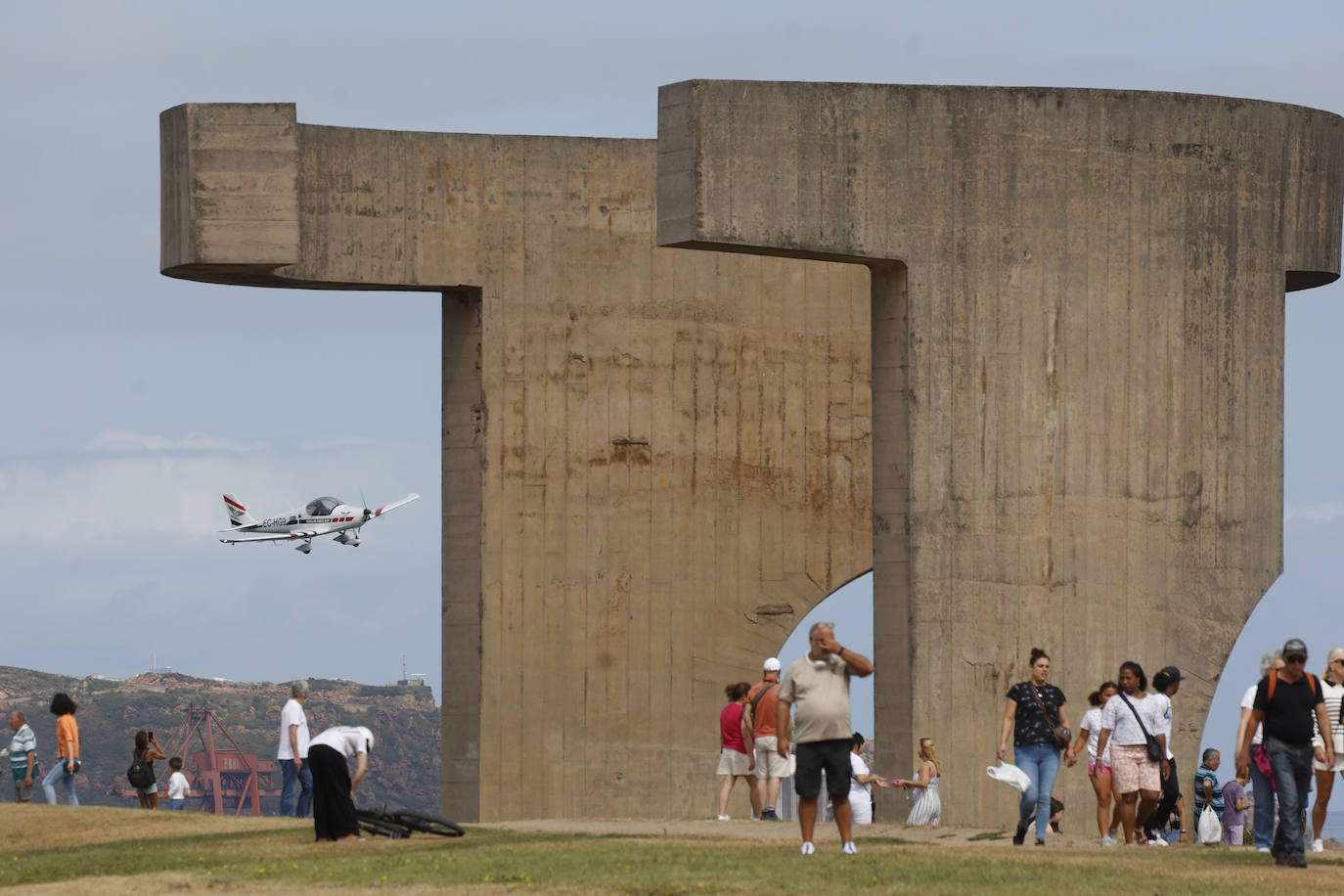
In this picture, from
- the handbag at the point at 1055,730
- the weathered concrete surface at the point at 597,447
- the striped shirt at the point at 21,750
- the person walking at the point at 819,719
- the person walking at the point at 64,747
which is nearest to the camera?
the person walking at the point at 819,719

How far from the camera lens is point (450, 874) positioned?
1416 cm

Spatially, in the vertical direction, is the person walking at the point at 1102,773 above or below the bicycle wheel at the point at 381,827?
above

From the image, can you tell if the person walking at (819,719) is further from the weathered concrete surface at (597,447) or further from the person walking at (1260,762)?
the weathered concrete surface at (597,447)

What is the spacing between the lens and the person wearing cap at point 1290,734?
1471 centimetres

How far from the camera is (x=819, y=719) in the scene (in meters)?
14.4

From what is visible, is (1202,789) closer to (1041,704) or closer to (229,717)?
(1041,704)

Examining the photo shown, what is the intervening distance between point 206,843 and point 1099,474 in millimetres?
8853

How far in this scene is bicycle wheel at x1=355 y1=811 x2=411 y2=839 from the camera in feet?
54.8

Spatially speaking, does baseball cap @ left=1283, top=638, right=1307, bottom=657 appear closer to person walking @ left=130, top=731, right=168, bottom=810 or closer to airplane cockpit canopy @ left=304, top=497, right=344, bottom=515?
person walking @ left=130, top=731, right=168, bottom=810

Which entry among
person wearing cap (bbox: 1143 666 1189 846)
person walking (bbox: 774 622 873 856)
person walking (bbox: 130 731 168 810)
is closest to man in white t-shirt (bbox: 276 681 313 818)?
person walking (bbox: 130 731 168 810)

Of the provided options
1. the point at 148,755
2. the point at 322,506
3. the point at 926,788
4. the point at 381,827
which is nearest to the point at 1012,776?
the point at 926,788

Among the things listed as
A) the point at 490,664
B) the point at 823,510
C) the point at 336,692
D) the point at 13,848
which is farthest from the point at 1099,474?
the point at 336,692

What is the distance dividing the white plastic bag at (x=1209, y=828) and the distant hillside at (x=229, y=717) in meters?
95.8

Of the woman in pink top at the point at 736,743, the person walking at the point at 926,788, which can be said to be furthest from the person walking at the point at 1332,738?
the woman in pink top at the point at 736,743
